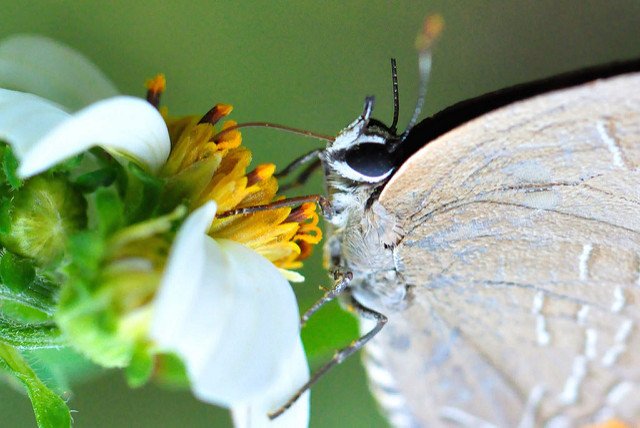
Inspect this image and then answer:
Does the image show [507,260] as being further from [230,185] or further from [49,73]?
[49,73]

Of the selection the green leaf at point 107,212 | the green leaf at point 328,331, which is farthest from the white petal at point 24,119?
the green leaf at point 328,331

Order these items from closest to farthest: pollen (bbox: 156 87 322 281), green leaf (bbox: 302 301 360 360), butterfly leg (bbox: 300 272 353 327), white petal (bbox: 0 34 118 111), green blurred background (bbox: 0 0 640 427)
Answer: pollen (bbox: 156 87 322 281), white petal (bbox: 0 34 118 111), butterfly leg (bbox: 300 272 353 327), green leaf (bbox: 302 301 360 360), green blurred background (bbox: 0 0 640 427)

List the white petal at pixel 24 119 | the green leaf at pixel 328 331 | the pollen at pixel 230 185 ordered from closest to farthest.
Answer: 1. the white petal at pixel 24 119
2. the pollen at pixel 230 185
3. the green leaf at pixel 328 331

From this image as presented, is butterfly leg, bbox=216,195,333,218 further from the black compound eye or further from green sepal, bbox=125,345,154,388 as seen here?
green sepal, bbox=125,345,154,388

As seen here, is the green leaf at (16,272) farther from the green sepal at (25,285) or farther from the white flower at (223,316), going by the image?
the white flower at (223,316)

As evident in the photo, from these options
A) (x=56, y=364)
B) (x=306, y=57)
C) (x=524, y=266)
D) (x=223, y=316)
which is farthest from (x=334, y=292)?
(x=306, y=57)

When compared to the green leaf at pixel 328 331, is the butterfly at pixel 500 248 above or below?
above

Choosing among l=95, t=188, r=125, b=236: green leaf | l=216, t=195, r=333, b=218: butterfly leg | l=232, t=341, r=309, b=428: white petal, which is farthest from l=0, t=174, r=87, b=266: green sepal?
l=232, t=341, r=309, b=428: white petal
